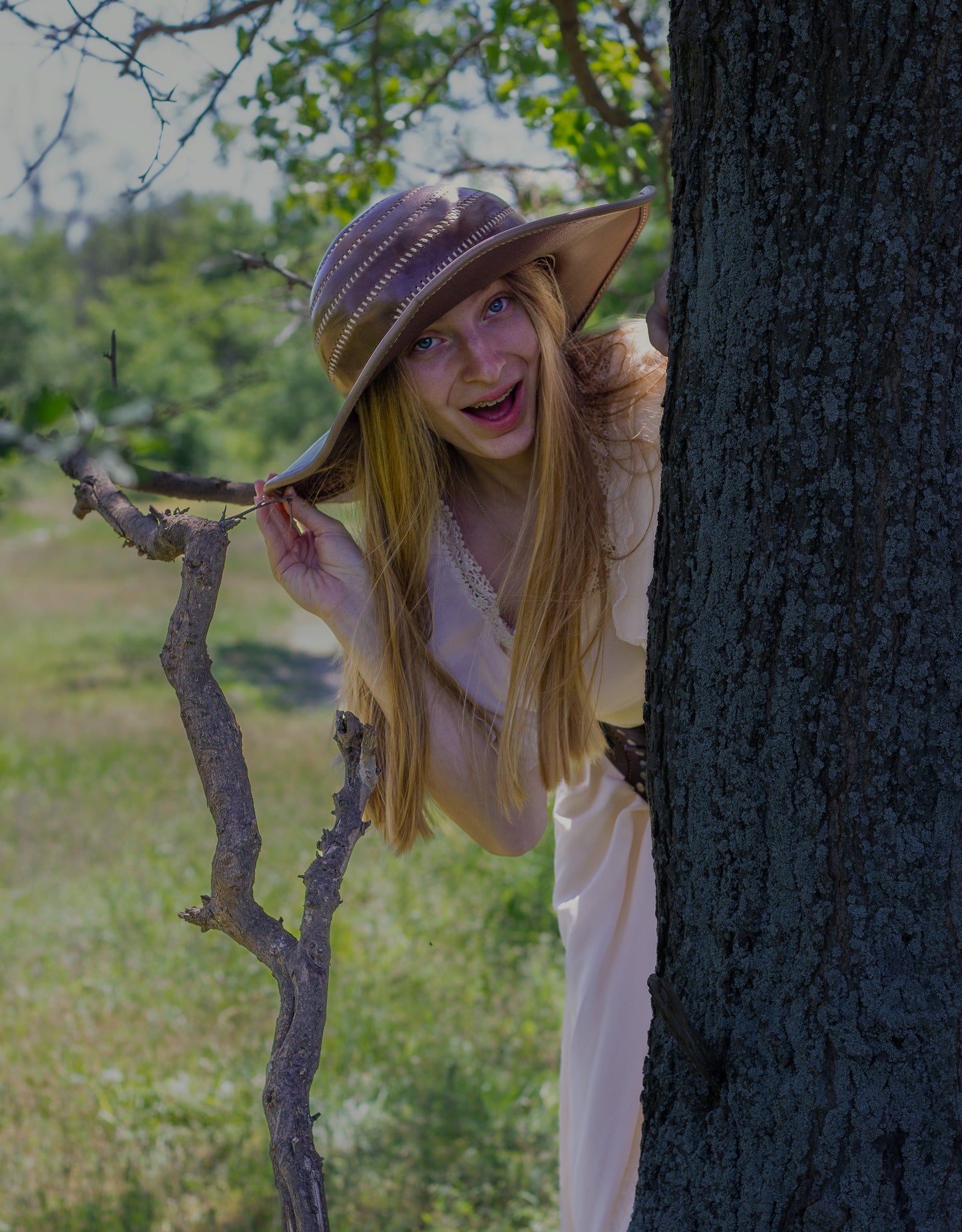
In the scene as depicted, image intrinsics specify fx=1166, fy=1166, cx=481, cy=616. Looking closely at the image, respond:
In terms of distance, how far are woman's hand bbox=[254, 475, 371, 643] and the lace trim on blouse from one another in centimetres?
21

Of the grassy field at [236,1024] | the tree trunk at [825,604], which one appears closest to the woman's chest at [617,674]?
the tree trunk at [825,604]

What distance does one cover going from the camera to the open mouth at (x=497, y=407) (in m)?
1.99

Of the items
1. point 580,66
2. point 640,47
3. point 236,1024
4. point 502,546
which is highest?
point 640,47

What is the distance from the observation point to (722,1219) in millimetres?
1128

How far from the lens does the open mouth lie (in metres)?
1.99

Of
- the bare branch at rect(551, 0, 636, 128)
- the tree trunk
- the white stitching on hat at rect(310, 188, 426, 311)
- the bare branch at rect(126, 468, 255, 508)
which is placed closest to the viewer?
the tree trunk

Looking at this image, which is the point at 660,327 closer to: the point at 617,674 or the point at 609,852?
the point at 617,674

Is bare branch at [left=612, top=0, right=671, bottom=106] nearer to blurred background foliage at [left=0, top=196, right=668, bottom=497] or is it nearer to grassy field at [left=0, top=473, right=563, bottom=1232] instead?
blurred background foliage at [left=0, top=196, right=668, bottom=497]

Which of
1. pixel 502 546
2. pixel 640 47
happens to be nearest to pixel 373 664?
pixel 502 546

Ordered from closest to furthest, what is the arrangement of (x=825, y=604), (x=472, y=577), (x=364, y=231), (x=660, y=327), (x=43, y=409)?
1. (x=43, y=409)
2. (x=825, y=604)
3. (x=660, y=327)
4. (x=364, y=231)
5. (x=472, y=577)

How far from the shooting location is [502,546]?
2.20 metres

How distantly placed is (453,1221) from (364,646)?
2021 mm

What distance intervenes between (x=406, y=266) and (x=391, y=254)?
33mm

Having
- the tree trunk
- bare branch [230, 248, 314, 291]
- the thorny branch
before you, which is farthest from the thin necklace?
the tree trunk
